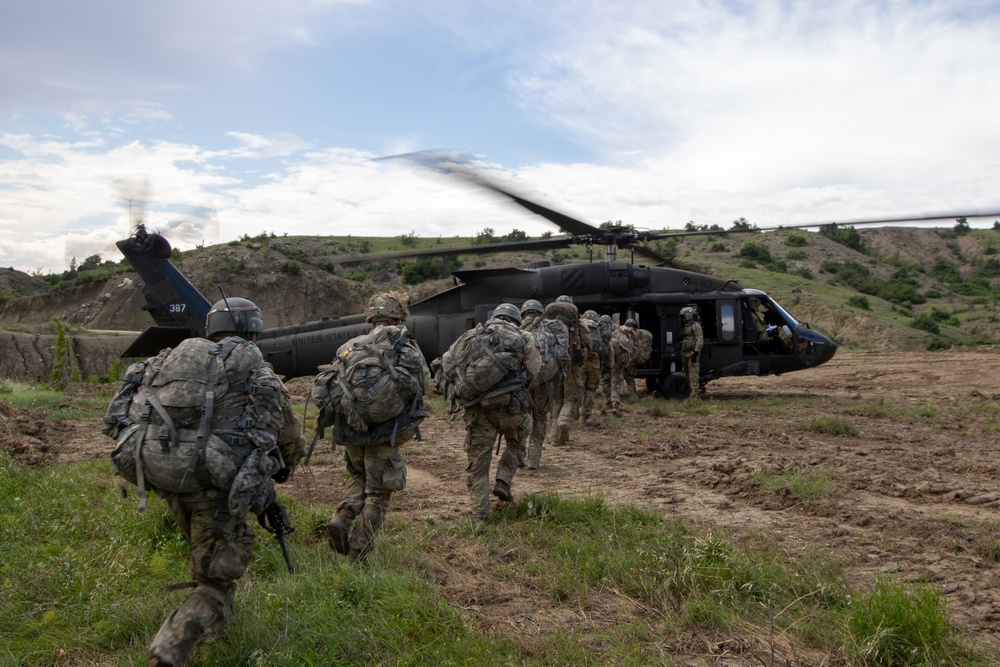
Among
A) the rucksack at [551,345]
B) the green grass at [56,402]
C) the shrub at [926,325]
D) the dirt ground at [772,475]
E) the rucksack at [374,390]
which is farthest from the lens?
the shrub at [926,325]

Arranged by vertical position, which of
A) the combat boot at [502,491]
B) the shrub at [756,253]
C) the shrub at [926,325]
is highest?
the shrub at [756,253]

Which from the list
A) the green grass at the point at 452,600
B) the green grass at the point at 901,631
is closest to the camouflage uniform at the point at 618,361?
the green grass at the point at 452,600

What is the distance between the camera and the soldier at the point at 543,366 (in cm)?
778

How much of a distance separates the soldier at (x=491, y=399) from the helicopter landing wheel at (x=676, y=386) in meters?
8.26

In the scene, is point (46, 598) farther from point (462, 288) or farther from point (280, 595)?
point (462, 288)

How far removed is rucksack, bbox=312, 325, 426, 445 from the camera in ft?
15.5

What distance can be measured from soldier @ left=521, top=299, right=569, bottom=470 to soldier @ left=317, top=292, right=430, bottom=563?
249cm

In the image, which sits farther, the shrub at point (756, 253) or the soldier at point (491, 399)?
the shrub at point (756, 253)

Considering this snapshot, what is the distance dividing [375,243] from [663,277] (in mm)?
35665

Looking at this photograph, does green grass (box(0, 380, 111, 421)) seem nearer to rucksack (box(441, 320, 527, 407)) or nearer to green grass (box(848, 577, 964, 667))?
rucksack (box(441, 320, 527, 407))

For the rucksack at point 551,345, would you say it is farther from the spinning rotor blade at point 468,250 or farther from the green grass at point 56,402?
the green grass at point 56,402

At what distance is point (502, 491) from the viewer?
6.04 meters

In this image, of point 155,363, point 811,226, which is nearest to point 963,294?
point 811,226

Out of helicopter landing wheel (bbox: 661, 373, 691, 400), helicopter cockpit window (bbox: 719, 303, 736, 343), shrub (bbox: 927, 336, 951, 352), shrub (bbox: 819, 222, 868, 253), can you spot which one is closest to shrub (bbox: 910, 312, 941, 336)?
shrub (bbox: 927, 336, 951, 352)
